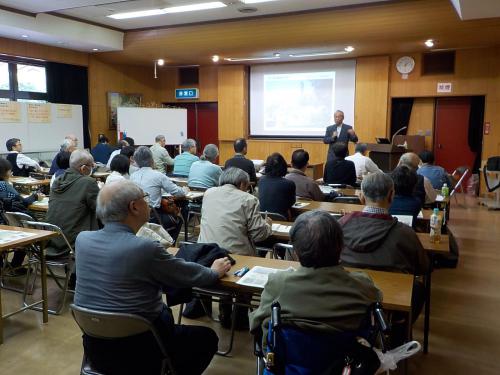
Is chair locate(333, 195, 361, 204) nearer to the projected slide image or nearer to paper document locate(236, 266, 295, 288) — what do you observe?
paper document locate(236, 266, 295, 288)

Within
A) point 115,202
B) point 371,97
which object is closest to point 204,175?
point 115,202

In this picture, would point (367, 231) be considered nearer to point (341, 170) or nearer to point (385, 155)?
point (341, 170)

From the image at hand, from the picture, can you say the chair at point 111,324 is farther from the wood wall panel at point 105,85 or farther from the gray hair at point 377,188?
the wood wall panel at point 105,85

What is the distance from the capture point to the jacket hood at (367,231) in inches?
92.7

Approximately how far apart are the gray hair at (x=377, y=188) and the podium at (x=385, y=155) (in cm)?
521

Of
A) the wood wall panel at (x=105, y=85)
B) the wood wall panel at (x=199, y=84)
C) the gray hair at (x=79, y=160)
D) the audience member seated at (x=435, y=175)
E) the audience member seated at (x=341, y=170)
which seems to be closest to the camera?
the gray hair at (x=79, y=160)

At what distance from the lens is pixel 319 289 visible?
1.54m

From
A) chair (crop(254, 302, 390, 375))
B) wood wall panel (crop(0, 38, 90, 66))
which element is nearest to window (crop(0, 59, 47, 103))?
wood wall panel (crop(0, 38, 90, 66))

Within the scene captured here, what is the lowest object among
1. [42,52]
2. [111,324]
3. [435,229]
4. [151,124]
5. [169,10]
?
[111,324]

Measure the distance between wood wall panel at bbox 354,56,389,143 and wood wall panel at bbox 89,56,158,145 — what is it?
18.8ft

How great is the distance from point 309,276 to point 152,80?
37.9 ft

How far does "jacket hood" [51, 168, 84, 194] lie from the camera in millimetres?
3569

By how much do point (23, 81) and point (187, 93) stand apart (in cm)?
415

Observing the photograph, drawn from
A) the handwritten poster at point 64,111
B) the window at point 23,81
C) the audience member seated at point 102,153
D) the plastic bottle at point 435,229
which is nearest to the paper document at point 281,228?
the plastic bottle at point 435,229
